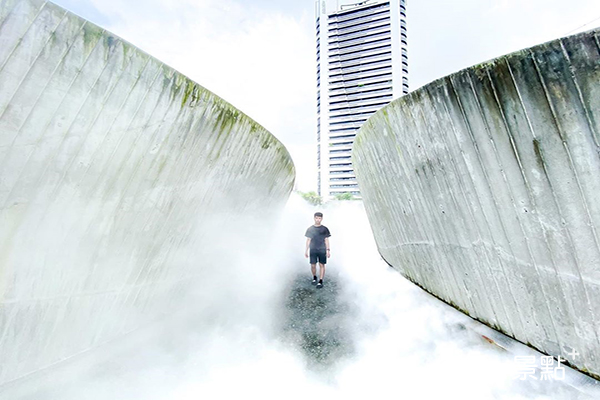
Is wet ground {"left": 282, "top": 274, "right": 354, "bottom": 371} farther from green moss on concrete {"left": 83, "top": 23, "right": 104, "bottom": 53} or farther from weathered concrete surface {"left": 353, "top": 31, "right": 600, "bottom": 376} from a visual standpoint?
green moss on concrete {"left": 83, "top": 23, "right": 104, "bottom": 53}

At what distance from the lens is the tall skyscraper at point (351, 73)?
219ft

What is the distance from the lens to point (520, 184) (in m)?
2.45

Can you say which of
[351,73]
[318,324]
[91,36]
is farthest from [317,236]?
[351,73]

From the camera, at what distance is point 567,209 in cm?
218

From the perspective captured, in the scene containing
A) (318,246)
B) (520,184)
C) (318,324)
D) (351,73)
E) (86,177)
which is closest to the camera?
(520,184)

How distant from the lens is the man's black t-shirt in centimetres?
641

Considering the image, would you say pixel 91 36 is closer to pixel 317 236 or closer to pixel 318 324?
pixel 318 324

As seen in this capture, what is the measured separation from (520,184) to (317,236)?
174 inches

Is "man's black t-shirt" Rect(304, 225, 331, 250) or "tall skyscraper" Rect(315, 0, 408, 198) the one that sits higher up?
"tall skyscraper" Rect(315, 0, 408, 198)

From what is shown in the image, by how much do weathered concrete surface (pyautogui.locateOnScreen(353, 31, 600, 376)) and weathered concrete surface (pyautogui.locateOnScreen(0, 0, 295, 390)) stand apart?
2.76m

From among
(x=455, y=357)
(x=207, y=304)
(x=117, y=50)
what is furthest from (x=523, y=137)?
(x=207, y=304)

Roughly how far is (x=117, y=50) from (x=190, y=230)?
95.7 inches
